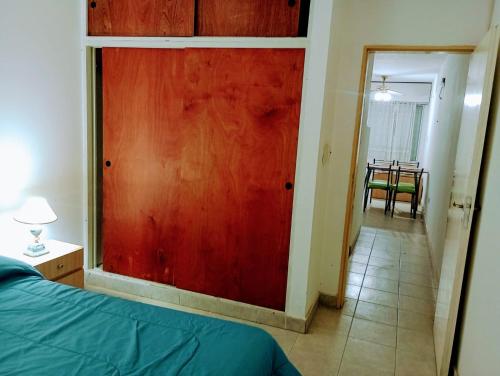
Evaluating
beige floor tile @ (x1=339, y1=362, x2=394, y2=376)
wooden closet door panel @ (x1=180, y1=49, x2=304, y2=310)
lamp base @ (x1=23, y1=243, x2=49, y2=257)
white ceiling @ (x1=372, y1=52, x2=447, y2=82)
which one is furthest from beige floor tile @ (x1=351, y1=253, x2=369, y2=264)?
lamp base @ (x1=23, y1=243, x2=49, y2=257)

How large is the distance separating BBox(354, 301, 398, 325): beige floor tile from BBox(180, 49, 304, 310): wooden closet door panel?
2.46 ft

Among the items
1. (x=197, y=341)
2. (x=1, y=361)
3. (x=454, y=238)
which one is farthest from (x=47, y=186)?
(x=454, y=238)

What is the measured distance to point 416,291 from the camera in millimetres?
3396

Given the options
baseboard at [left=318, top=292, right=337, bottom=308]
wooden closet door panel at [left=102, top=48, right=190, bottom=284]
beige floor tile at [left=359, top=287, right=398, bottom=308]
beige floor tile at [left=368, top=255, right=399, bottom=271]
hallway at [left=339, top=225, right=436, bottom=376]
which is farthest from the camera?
beige floor tile at [left=368, top=255, right=399, bottom=271]

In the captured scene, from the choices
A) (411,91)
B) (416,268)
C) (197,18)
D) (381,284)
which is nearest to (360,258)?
(416,268)

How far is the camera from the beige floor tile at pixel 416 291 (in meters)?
3.30

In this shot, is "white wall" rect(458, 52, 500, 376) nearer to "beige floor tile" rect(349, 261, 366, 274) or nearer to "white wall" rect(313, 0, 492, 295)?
"white wall" rect(313, 0, 492, 295)

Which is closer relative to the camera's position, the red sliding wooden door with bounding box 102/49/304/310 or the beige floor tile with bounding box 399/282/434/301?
the red sliding wooden door with bounding box 102/49/304/310

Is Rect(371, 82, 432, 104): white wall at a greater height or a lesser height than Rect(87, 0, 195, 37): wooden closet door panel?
greater

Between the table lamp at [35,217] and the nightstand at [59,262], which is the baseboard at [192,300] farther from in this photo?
the table lamp at [35,217]

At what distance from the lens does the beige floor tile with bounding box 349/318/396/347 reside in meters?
2.57

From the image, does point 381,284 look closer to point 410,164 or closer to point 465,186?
point 465,186

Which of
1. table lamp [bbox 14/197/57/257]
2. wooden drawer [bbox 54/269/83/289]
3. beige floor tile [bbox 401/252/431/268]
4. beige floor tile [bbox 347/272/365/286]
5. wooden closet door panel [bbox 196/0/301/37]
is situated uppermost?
wooden closet door panel [bbox 196/0/301/37]

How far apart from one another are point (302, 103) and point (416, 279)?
230 cm
